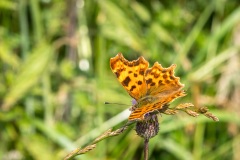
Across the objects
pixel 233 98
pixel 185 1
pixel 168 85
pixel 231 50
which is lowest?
pixel 168 85

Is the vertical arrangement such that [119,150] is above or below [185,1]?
below

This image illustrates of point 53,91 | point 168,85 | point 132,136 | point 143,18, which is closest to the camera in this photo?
point 168,85

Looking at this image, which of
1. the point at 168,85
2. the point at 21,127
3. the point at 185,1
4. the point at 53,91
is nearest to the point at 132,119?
the point at 168,85

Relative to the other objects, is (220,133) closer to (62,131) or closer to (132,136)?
(132,136)

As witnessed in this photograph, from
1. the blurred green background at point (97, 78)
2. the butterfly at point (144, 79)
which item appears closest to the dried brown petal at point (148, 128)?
the butterfly at point (144, 79)

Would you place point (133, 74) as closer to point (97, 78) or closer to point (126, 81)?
point (126, 81)

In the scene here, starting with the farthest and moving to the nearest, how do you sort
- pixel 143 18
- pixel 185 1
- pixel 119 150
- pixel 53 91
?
pixel 185 1 → pixel 143 18 → pixel 53 91 → pixel 119 150

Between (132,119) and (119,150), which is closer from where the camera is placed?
(132,119)

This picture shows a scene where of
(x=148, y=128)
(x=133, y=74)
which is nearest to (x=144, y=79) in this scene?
(x=133, y=74)

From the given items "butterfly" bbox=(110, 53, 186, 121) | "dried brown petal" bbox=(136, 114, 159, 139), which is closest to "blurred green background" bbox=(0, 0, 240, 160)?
"butterfly" bbox=(110, 53, 186, 121)
